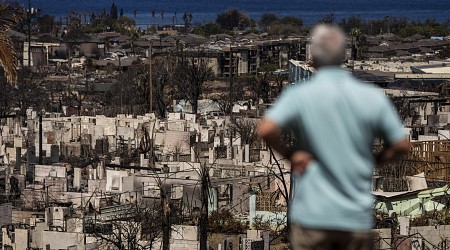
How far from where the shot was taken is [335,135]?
13.1 ft

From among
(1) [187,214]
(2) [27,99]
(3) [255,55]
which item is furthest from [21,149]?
(3) [255,55]

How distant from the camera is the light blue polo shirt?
3.96m

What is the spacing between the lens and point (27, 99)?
137ft

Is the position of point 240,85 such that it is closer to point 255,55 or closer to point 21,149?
point 255,55

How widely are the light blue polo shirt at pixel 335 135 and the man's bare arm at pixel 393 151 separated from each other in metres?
0.03

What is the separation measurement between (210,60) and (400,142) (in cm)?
5573

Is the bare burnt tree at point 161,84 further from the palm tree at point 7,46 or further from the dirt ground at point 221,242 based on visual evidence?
the palm tree at point 7,46

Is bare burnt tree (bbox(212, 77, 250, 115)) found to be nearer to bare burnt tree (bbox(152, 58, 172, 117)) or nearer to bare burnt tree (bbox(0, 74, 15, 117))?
bare burnt tree (bbox(152, 58, 172, 117))

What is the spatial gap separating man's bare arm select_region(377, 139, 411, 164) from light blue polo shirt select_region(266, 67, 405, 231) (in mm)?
28

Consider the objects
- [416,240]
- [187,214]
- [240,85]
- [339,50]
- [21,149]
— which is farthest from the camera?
[240,85]

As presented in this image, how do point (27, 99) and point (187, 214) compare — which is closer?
point (187, 214)

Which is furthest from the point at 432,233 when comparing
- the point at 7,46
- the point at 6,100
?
the point at 6,100

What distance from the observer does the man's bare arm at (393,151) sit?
4.05 meters

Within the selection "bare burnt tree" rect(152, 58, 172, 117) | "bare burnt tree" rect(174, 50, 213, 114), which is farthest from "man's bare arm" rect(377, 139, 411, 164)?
"bare burnt tree" rect(174, 50, 213, 114)
